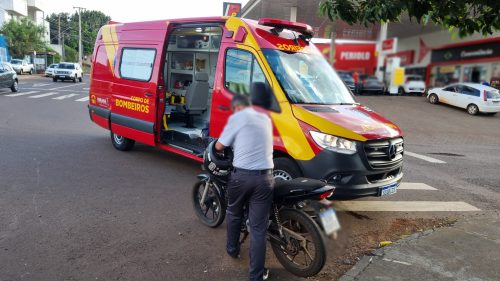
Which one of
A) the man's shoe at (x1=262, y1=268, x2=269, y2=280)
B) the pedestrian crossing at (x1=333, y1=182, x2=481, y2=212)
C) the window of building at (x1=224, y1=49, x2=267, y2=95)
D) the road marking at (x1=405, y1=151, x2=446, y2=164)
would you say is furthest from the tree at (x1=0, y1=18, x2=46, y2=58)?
the man's shoe at (x1=262, y1=268, x2=269, y2=280)

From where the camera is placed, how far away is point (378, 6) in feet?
13.0

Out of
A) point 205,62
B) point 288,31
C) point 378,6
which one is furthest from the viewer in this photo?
point 205,62

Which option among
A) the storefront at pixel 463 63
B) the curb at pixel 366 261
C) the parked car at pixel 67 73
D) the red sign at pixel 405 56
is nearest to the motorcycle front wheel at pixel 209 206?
the curb at pixel 366 261

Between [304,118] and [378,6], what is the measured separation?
1.47 meters

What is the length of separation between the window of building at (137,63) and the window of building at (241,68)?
220 centimetres

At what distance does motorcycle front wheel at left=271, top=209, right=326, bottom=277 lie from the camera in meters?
3.56

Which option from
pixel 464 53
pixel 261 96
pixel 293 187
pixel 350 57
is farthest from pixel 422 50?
pixel 261 96

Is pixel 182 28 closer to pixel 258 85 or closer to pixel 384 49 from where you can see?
pixel 384 49

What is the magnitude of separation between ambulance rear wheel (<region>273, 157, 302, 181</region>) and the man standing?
140 cm

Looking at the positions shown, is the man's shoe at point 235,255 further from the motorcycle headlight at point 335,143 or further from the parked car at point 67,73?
the parked car at point 67,73

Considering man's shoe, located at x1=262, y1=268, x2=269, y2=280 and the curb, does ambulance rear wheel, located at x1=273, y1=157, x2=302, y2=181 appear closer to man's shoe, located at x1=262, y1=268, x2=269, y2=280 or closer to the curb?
the curb

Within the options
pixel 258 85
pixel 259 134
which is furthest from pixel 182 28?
pixel 258 85

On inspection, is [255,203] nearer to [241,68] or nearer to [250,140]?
[250,140]

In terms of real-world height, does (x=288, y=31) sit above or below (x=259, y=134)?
above
